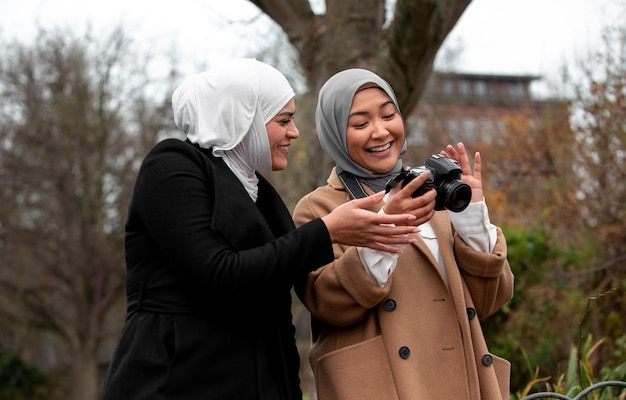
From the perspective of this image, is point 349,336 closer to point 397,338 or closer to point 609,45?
point 397,338

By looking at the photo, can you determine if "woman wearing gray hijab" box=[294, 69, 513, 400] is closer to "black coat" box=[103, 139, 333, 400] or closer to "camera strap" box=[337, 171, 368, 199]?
"camera strap" box=[337, 171, 368, 199]

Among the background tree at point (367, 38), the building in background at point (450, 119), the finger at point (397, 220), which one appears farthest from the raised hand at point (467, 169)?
the building in background at point (450, 119)

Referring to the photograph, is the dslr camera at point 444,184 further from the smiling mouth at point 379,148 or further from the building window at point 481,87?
the building window at point 481,87

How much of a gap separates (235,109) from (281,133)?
0.66 feet

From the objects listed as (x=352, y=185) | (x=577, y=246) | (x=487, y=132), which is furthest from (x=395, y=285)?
(x=487, y=132)

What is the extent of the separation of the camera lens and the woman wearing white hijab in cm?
17

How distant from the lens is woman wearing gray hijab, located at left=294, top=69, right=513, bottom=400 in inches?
95.9

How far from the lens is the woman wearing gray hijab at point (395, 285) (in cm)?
244

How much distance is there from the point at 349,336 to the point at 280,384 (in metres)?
0.35

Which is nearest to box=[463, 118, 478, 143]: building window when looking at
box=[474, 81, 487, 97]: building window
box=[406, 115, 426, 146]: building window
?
box=[406, 115, 426, 146]: building window

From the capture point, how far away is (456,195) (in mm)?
2346

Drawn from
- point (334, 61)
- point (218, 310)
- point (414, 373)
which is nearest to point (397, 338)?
point (414, 373)

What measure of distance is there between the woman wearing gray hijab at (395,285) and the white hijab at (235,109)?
0.38 meters

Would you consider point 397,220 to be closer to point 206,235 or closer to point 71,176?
point 206,235
